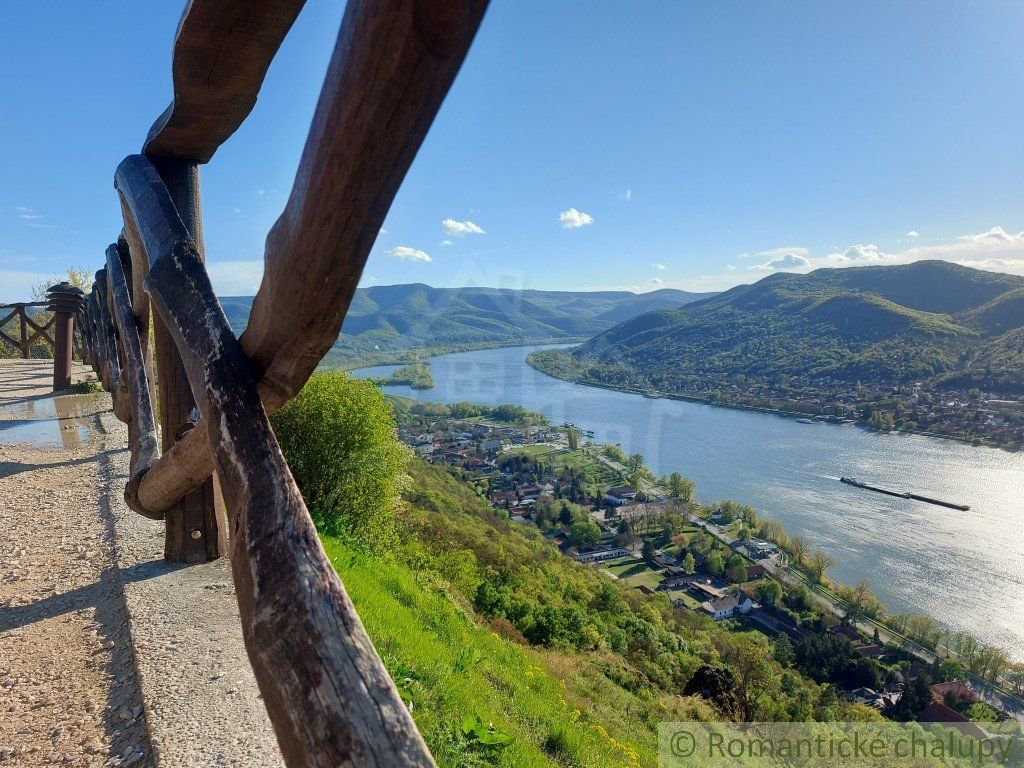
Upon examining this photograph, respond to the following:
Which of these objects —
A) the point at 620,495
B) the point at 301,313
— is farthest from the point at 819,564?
the point at 301,313

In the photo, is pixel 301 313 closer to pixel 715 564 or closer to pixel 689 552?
pixel 715 564

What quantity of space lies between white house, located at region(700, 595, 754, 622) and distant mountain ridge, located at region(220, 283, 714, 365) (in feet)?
270

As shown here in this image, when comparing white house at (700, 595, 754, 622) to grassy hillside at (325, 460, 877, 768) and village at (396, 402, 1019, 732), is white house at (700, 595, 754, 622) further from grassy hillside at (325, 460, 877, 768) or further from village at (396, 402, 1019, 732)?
grassy hillside at (325, 460, 877, 768)

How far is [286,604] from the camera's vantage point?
935 millimetres

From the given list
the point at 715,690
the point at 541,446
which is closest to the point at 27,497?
the point at 715,690

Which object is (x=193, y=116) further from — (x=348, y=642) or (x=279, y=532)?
(x=348, y=642)

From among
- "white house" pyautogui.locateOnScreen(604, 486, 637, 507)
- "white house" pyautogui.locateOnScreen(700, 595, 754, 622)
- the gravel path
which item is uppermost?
the gravel path

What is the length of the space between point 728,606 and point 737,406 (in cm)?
4472

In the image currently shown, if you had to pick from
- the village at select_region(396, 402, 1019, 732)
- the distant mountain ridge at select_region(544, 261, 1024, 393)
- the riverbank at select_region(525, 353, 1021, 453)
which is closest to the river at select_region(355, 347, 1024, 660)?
the riverbank at select_region(525, 353, 1021, 453)

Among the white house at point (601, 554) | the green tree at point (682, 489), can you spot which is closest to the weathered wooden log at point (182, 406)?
the white house at point (601, 554)

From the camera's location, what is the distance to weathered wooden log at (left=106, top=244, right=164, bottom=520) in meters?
2.50

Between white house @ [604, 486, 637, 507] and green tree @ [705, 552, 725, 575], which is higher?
white house @ [604, 486, 637, 507]

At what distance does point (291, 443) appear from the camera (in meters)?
5.96

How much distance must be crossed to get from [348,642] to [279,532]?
0.26 metres
